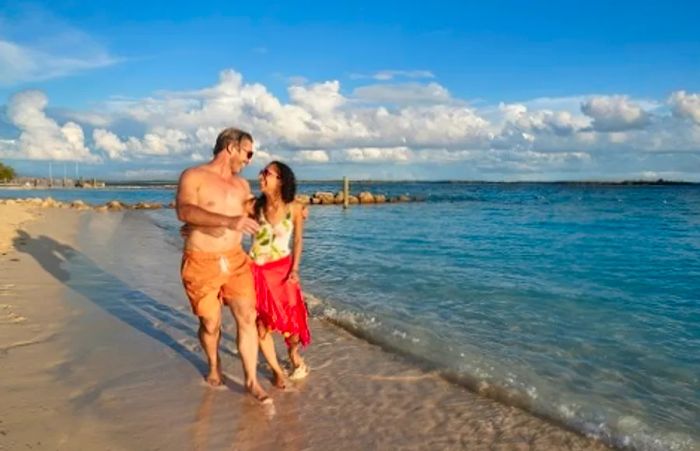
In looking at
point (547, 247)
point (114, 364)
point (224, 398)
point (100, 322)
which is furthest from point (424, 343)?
point (547, 247)

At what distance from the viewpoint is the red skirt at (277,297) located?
4566 millimetres

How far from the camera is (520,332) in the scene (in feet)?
22.6

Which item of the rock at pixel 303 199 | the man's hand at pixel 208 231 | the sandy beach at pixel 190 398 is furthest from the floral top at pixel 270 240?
the sandy beach at pixel 190 398

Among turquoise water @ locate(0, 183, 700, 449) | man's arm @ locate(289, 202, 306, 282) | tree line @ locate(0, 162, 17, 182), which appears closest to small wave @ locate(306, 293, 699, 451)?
turquoise water @ locate(0, 183, 700, 449)

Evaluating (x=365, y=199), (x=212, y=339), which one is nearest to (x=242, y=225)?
(x=212, y=339)

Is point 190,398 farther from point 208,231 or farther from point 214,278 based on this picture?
point 208,231

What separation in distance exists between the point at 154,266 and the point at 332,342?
20.2 feet

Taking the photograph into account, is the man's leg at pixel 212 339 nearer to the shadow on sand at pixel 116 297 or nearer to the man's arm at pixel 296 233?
the shadow on sand at pixel 116 297

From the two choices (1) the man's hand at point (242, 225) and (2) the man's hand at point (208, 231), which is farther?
(2) the man's hand at point (208, 231)

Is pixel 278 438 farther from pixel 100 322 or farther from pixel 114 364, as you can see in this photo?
pixel 100 322

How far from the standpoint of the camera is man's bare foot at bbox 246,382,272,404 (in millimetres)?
4254

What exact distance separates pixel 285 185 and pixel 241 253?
0.65 metres

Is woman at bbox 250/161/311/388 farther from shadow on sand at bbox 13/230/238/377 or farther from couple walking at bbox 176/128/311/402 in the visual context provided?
shadow on sand at bbox 13/230/238/377

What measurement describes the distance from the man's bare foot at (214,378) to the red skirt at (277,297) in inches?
22.6
